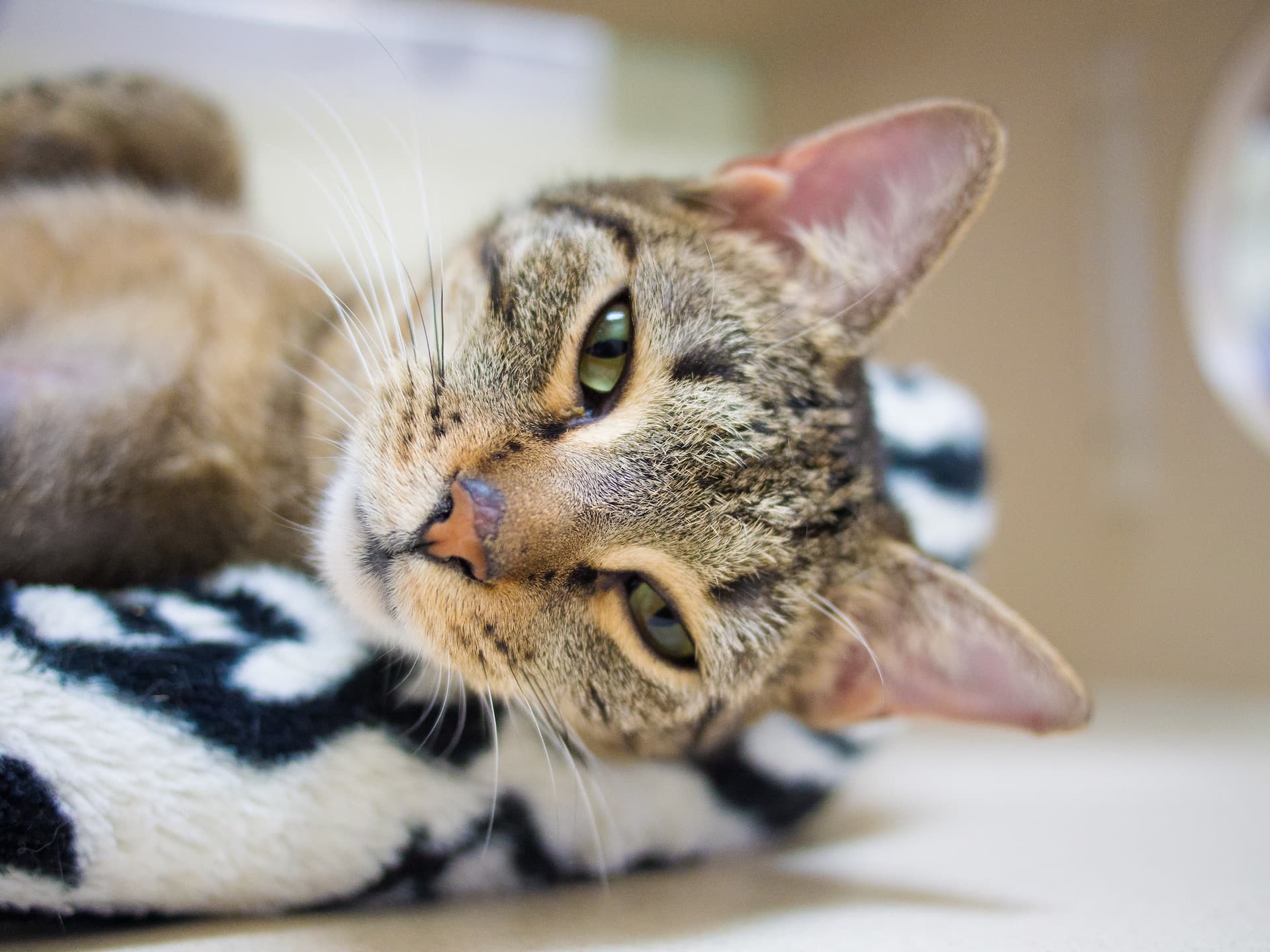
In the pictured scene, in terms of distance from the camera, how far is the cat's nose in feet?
2.93

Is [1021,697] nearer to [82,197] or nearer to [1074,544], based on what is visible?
[82,197]

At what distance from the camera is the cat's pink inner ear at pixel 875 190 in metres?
1.06

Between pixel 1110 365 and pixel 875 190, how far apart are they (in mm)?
1729

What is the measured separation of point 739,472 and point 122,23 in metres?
1.78

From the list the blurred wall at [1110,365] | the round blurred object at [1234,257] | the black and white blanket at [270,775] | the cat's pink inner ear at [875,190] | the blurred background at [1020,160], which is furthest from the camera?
the round blurred object at [1234,257]

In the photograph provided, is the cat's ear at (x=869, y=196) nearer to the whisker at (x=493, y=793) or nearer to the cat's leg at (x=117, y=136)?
the whisker at (x=493, y=793)

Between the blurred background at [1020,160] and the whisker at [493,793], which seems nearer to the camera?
the whisker at [493,793]

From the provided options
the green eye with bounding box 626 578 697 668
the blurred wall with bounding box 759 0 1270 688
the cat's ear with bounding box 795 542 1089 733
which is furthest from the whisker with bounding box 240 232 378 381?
the blurred wall with bounding box 759 0 1270 688

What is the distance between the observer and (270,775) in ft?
2.96

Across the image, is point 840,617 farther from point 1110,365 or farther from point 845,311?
point 1110,365

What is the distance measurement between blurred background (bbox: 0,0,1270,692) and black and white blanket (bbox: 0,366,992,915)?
2.21 ft

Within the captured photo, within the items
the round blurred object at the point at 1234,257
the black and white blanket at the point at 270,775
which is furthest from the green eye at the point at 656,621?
the round blurred object at the point at 1234,257

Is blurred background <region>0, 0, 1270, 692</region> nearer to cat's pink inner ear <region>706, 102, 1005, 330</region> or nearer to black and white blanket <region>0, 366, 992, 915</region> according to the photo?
cat's pink inner ear <region>706, 102, 1005, 330</region>

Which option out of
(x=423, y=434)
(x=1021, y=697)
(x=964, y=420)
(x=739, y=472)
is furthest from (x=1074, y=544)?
(x=423, y=434)
